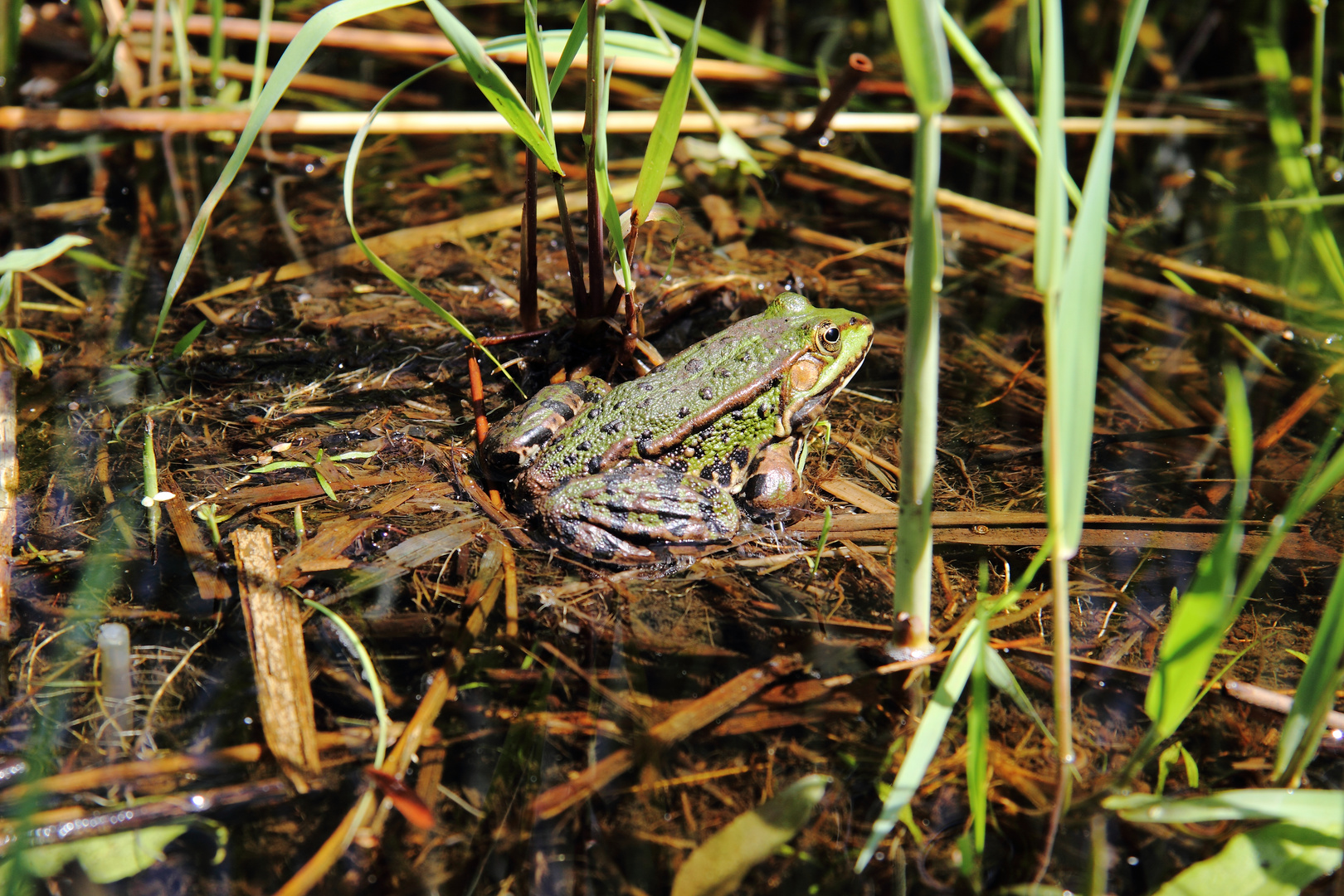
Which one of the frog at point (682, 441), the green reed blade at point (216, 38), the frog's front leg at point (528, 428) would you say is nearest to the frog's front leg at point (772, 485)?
the frog at point (682, 441)

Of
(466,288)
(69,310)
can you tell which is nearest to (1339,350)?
(466,288)

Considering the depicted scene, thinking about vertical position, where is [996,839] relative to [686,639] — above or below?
below

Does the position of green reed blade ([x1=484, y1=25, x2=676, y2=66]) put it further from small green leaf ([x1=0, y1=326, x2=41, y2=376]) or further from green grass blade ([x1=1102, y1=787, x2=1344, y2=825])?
green grass blade ([x1=1102, y1=787, x2=1344, y2=825])

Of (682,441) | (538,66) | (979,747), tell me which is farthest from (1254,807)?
(538,66)

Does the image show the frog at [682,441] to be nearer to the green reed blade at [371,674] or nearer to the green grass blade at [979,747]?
the green reed blade at [371,674]

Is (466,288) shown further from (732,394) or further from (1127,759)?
(1127,759)
